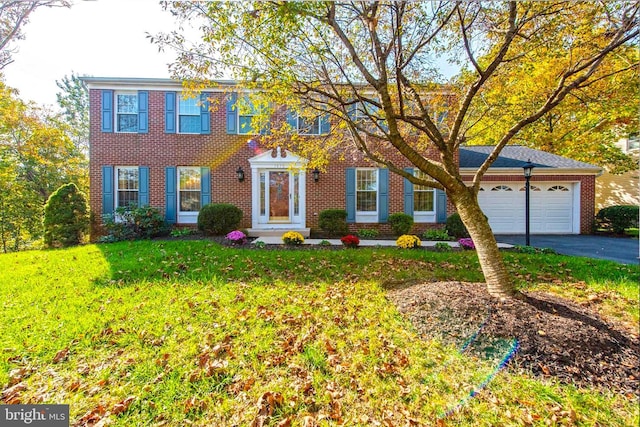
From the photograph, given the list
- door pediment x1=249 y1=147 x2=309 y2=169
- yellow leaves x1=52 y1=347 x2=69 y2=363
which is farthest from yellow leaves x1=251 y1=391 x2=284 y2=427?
door pediment x1=249 y1=147 x2=309 y2=169

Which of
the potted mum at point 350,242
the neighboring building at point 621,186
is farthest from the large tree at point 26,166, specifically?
the neighboring building at point 621,186

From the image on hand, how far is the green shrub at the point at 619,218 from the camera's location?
10.6 meters

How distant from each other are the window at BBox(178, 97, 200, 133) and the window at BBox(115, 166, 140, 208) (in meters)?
2.29

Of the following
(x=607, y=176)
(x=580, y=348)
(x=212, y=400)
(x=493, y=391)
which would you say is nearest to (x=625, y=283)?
(x=580, y=348)

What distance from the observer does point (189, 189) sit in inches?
381

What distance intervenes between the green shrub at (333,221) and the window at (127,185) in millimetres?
6680

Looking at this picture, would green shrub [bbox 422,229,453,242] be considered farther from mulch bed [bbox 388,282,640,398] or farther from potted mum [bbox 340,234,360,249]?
mulch bed [bbox 388,282,640,398]

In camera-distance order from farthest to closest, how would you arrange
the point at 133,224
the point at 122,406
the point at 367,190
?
1. the point at 367,190
2. the point at 133,224
3. the point at 122,406

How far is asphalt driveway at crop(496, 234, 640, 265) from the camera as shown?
7.09m

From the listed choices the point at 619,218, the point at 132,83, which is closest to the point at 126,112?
the point at 132,83

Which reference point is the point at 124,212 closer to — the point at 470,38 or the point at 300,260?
the point at 300,260

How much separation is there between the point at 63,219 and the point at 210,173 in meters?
4.52

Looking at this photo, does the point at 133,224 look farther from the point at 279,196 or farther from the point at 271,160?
the point at 271,160

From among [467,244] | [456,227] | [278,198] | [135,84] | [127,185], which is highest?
[135,84]
